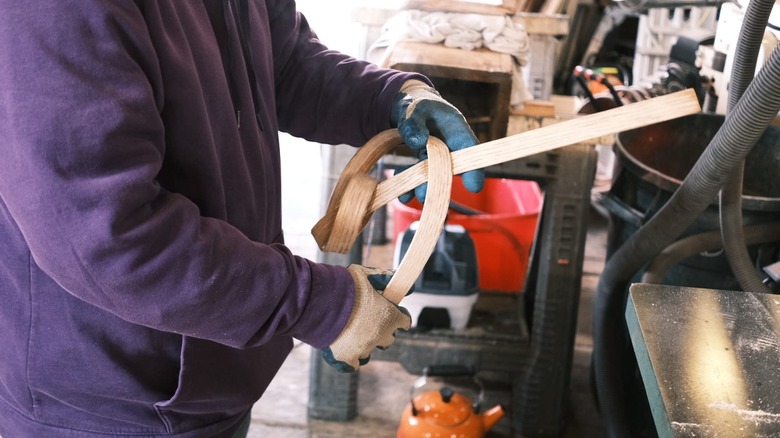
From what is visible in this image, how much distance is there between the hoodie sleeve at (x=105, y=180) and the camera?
2.24 feet

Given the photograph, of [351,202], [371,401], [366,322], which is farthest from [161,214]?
[371,401]

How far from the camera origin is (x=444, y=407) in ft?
5.77

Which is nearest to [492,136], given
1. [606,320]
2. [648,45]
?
[606,320]

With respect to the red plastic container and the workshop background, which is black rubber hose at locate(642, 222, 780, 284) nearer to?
the workshop background

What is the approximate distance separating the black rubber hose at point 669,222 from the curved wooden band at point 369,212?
16.7 inches

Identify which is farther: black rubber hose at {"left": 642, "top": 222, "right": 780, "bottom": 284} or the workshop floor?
the workshop floor

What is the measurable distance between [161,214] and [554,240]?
126cm

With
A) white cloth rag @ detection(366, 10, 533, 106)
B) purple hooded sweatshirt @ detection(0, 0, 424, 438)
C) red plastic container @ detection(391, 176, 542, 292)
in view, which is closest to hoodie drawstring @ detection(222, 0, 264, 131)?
purple hooded sweatshirt @ detection(0, 0, 424, 438)

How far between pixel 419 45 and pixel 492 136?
247mm

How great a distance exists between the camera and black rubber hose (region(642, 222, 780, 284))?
1.57 m

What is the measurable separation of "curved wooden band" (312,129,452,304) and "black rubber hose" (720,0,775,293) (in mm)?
468

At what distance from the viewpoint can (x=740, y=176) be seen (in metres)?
1.30

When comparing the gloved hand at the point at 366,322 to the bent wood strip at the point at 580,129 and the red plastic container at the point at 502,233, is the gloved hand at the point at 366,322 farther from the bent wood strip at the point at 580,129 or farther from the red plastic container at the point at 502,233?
the red plastic container at the point at 502,233

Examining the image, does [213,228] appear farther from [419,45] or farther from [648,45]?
[648,45]
